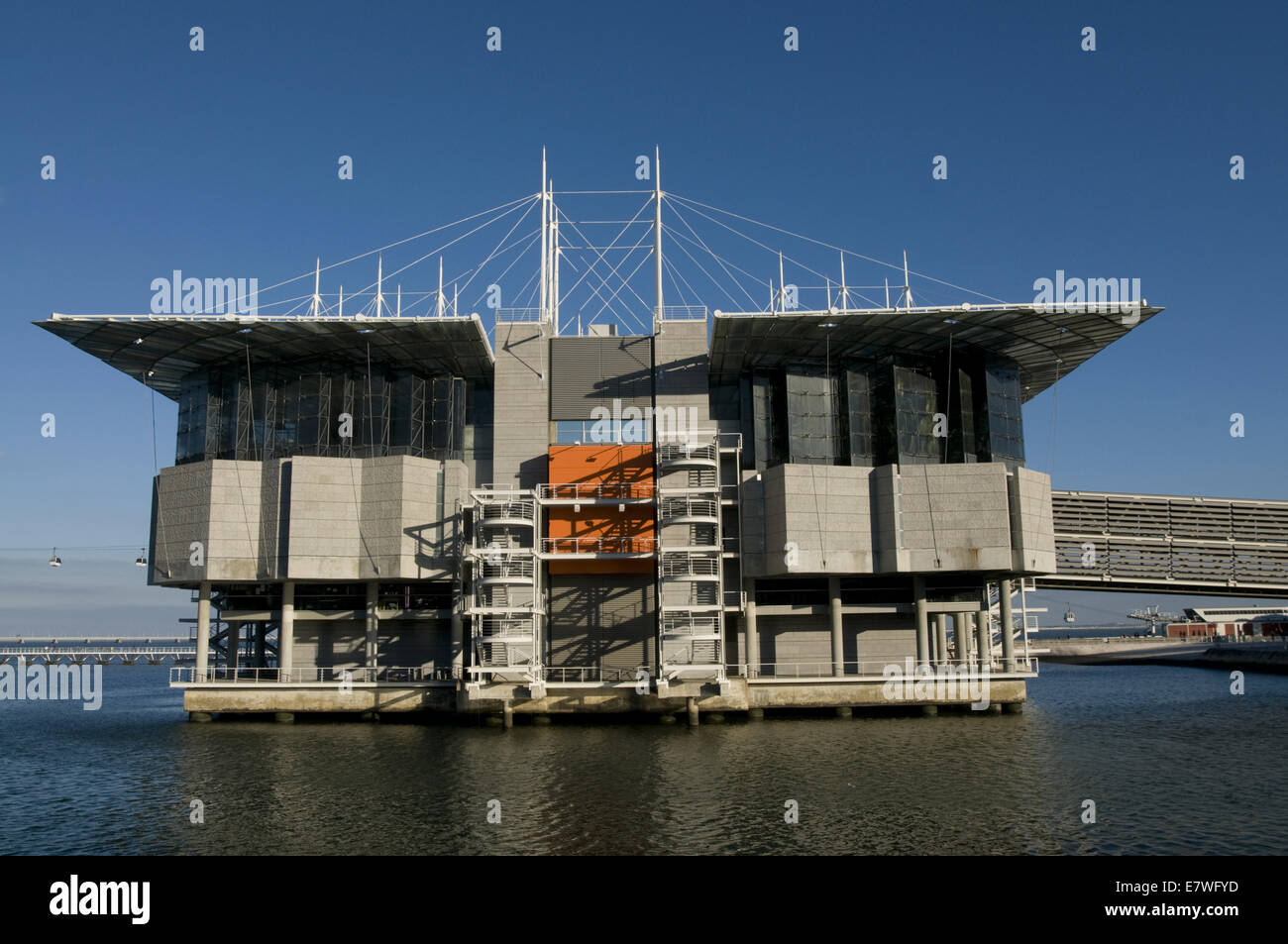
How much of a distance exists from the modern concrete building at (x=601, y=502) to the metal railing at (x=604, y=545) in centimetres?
20

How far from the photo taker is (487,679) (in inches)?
2429

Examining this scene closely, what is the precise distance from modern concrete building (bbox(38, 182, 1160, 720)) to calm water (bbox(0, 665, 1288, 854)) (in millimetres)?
5976

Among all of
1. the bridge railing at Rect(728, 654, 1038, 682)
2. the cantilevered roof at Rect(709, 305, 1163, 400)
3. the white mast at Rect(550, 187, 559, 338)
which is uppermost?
the white mast at Rect(550, 187, 559, 338)

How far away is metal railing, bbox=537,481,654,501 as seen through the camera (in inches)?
2613

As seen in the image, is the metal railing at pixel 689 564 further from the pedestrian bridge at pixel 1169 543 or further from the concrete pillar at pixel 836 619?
the pedestrian bridge at pixel 1169 543

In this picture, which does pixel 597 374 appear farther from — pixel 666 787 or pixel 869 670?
pixel 666 787

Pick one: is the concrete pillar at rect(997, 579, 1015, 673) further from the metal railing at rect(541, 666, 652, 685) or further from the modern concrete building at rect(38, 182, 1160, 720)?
the metal railing at rect(541, 666, 652, 685)

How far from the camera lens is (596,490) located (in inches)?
2630

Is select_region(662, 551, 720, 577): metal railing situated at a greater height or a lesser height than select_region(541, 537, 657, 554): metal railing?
lesser

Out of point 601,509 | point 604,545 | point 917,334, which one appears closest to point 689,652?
point 604,545

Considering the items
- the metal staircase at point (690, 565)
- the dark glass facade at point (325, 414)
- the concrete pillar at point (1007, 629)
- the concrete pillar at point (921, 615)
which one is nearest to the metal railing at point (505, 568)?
the metal staircase at point (690, 565)

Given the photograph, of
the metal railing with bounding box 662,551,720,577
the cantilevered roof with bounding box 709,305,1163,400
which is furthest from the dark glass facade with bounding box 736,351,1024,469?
the metal railing with bounding box 662,551,720,577

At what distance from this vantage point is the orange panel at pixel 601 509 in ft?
218
